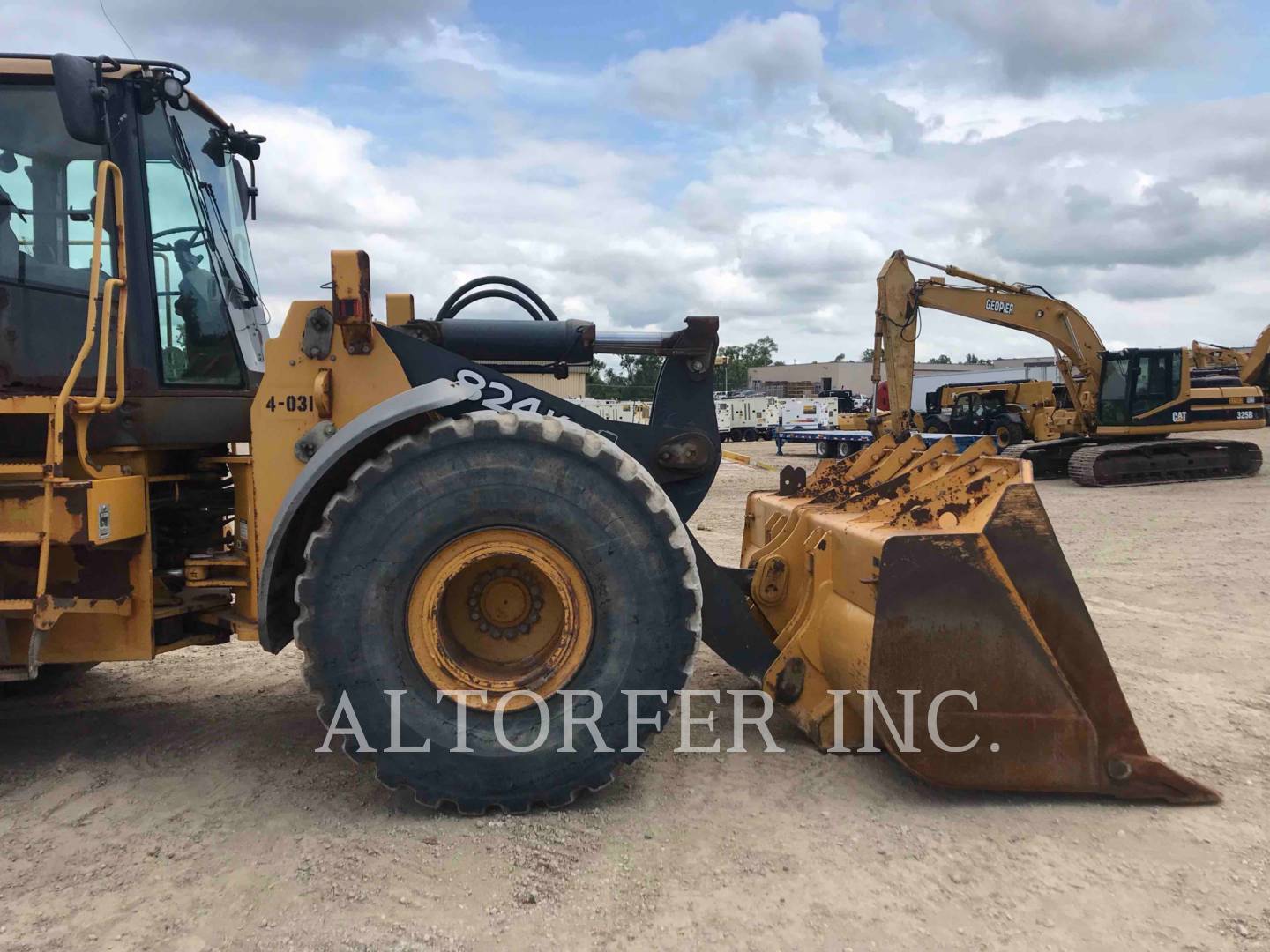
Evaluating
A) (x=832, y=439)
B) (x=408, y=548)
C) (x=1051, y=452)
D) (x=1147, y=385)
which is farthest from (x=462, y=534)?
(x=832, y=439)

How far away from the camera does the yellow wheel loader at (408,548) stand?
2.98 meters

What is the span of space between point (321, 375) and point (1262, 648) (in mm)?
5272

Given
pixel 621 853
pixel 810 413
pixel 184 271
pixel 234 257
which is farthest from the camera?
pixel 810 413

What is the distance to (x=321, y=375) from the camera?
3.23 meters

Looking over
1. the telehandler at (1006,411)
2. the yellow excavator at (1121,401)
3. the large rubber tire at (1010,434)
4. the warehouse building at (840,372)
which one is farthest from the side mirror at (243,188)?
the warehouse building at (840,372)

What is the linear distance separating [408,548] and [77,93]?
1.89 metres

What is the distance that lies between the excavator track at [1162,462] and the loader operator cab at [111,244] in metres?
15.0

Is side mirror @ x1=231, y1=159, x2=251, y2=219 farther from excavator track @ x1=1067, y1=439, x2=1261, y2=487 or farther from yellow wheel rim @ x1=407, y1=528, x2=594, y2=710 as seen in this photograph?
excavator track @ x1=1067, y1=439, x2=1261, y2=487

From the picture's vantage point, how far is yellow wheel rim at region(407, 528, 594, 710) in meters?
3.03

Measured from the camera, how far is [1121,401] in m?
16.0

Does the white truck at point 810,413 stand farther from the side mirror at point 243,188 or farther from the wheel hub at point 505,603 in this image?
the wheel hub at point 505,603

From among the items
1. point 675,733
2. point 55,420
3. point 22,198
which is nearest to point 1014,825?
point 675,733

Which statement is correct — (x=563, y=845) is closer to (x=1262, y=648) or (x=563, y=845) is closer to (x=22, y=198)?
(x=22, y=198)

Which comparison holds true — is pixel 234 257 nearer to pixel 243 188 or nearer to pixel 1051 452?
pixel 243 188
